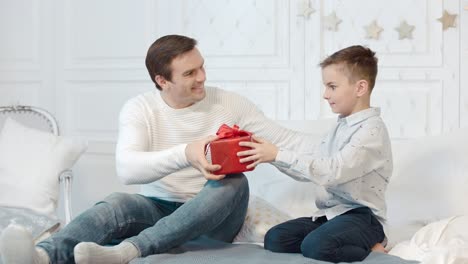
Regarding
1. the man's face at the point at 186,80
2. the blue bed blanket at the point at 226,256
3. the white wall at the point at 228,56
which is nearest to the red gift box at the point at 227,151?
the blue bed blanket at the point at 226,256

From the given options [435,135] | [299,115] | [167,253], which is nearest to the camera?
[167,253]

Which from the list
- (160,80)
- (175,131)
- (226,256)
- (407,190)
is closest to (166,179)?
(175,131)

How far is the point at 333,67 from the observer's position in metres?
2.35

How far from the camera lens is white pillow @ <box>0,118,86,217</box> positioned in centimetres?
292

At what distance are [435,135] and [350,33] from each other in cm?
60

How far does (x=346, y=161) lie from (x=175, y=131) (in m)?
0.63

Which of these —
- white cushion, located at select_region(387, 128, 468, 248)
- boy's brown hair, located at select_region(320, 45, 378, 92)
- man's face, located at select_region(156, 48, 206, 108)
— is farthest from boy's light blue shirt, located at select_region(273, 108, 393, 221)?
man's face, located at select_region(156, 48, 206, 108)

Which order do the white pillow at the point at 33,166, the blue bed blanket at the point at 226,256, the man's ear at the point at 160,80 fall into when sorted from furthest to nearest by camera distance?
the white pillow at the point at 33,166 < the man's ear at the point at 160,80 < the blue bed blanket at the point at 226,256

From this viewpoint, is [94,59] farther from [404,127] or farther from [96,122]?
[404,127]

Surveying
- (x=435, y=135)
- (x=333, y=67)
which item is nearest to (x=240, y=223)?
(x=333, y=67)

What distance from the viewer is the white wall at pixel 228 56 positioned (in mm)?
3131

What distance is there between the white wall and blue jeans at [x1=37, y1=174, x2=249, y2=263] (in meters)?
1.06

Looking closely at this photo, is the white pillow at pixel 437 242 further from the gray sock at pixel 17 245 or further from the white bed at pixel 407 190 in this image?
the gray sock at pixel 17 245

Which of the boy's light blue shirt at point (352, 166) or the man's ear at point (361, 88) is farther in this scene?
the man's ear at point (361, 88)
